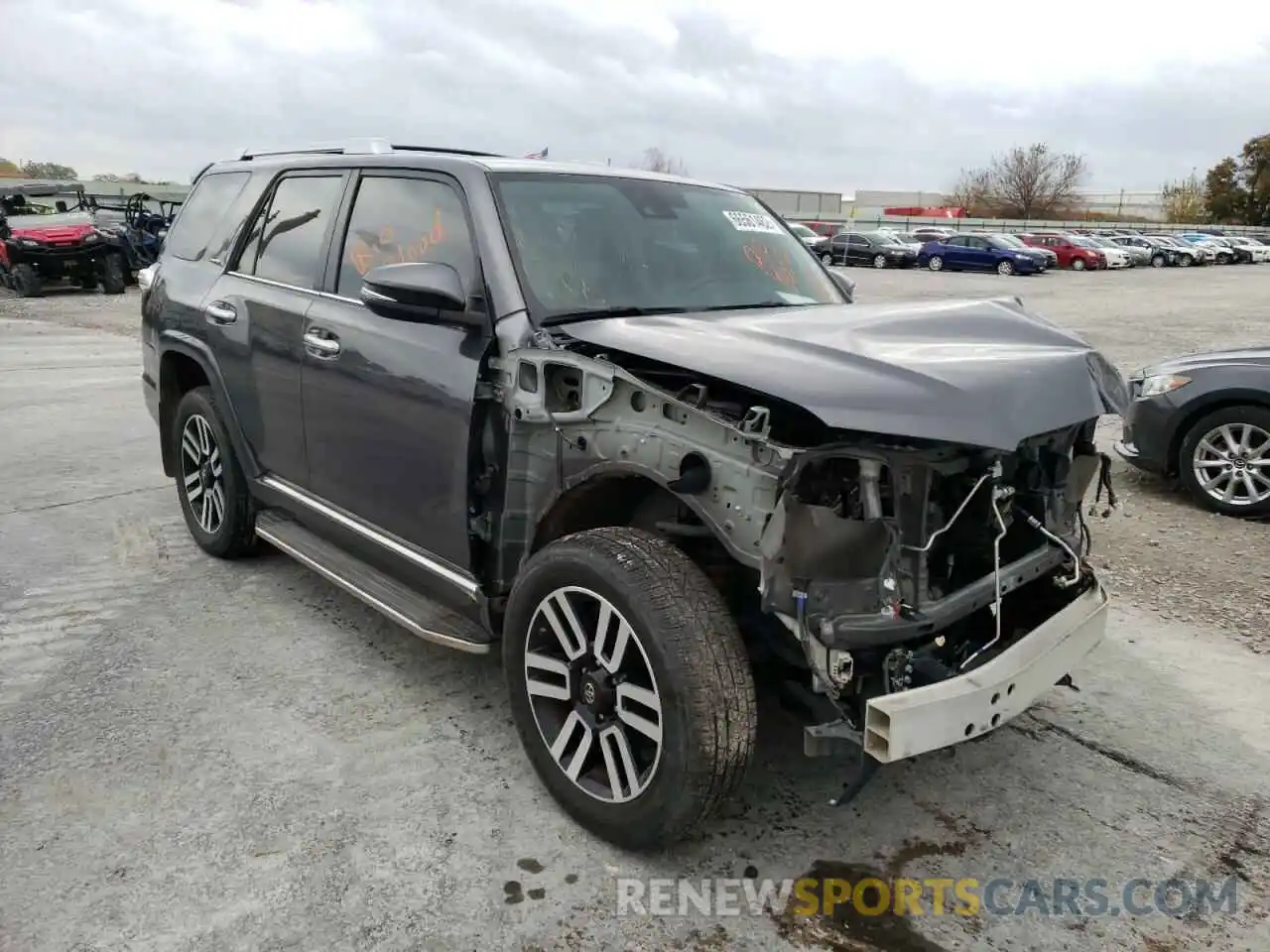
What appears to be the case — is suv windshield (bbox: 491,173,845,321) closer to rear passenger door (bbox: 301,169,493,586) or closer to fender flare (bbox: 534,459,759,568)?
rear passenger door (bbox: 301,169,493,586)

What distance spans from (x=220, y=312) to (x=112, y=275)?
1816cm

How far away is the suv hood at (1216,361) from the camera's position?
6133 mm

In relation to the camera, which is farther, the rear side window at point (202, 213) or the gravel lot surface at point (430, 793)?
the rear side window at point (202, 213)

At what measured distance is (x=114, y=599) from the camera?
14.8 ft

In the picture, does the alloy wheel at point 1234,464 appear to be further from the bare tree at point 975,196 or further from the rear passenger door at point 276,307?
the bare tree at point 975,196

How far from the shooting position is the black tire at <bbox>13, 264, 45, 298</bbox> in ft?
63.7

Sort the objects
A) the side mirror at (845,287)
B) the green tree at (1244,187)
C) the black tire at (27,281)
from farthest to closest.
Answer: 1. the green tree at (1244,187)
2. the black tire at (27,281)
3. the side mirror at (845,287)

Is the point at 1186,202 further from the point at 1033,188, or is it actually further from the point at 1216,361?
the point at 1216,361

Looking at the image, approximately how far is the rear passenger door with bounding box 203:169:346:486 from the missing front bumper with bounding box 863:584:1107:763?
2640mm

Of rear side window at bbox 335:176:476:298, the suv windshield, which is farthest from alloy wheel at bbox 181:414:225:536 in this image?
the suv windshield

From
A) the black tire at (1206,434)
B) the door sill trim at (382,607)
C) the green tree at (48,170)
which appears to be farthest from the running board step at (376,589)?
the green tree at (48,170)

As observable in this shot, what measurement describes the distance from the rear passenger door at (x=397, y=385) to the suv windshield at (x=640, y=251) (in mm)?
224

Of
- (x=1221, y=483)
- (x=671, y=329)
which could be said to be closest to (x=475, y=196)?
(x=671, y=329)

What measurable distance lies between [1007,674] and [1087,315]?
1867 centimetres
